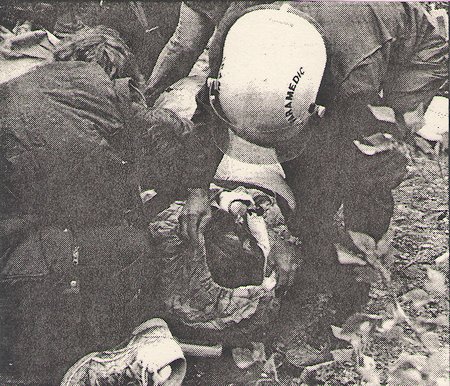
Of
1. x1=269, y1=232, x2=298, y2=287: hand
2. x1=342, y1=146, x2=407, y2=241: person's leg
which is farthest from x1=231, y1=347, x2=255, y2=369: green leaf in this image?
x1=342, y1=146, x2=407, y2=241: person's leg

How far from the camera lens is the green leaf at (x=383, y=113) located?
2.62 meters

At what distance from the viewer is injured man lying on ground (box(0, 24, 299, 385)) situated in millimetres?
2607

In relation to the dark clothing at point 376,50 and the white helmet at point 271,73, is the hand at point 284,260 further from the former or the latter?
the dark clothing at point 376,50

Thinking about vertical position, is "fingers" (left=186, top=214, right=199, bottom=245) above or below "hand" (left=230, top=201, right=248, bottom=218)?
below

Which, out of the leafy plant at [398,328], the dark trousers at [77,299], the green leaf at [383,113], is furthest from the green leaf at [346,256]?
the dark trousers at [77,299]

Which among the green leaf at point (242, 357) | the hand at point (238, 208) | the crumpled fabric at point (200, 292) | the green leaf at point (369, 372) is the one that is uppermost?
the hand at point (238, 208)

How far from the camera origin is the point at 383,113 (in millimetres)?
2623

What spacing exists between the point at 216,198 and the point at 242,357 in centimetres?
45

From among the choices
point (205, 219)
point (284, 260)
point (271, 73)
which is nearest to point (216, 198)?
point (205, 219)

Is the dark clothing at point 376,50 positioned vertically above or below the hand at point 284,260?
above

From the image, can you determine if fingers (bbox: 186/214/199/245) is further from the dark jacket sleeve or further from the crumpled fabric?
the dark jacket sleeve

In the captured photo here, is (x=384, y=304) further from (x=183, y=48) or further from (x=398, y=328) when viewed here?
(x=183, y=48)

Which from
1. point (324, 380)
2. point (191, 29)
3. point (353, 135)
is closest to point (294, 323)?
point (324, 380)

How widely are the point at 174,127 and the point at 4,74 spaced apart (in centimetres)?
48
